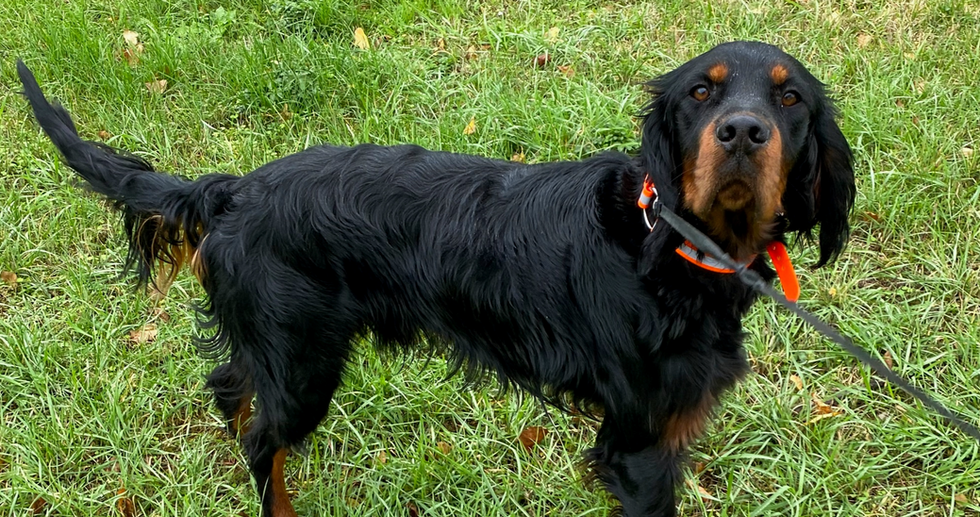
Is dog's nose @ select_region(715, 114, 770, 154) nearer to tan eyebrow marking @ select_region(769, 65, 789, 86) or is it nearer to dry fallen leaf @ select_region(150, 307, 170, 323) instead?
tan eyebrow marking @ select_region(769, 65, 789, 86)

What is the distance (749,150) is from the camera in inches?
78.8

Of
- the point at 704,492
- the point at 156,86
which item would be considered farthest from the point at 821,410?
the point at 156,86

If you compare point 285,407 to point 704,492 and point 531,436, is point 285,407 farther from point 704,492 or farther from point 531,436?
point 704,492

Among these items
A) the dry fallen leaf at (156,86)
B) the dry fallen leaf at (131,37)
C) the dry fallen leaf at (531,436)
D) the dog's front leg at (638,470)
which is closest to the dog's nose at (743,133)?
the dog's front leg at (638,470)

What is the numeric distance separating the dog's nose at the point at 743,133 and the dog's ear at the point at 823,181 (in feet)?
1.09

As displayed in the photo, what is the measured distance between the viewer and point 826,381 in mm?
3314

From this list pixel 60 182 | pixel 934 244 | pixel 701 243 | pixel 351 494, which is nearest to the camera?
pixel 701 243

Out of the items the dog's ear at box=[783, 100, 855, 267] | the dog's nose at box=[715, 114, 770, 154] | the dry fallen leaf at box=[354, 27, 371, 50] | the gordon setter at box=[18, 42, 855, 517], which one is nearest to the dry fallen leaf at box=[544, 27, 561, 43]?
the dry fallen leaf at box=[354, 27, 371, 50]

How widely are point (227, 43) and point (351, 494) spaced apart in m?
3.38

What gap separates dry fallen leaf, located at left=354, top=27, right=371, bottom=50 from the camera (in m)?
5.23

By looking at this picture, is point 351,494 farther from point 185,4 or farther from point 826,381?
point 185,4

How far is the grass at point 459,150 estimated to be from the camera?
3.06 m

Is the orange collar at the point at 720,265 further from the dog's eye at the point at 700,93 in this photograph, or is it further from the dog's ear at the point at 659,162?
the dog's eye at the point at 700,93

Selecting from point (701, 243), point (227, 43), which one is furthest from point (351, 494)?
point (227, 43)
